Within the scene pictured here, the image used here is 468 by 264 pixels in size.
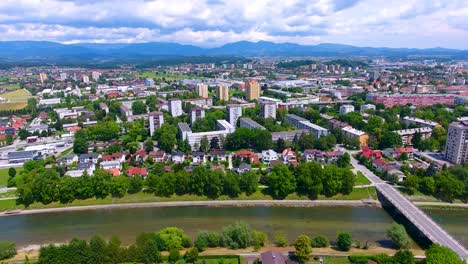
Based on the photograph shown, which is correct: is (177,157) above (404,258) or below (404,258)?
above

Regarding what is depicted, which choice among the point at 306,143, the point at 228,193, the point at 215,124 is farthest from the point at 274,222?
the point at 215,124

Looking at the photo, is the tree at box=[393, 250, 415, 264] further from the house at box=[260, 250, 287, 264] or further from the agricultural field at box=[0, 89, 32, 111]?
the agricultural field at box=[0, 89, 32, 111]

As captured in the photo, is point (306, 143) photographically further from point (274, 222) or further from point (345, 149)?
point (274, 222)

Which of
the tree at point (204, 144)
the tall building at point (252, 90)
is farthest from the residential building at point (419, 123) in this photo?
the tall building at point (252, 90)

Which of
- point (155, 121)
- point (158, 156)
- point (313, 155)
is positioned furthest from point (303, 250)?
point (155, 121)

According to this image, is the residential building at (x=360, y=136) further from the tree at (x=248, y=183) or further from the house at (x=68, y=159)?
the house at (x=68, y=159)

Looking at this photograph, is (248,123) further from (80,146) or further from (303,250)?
(303,250)
